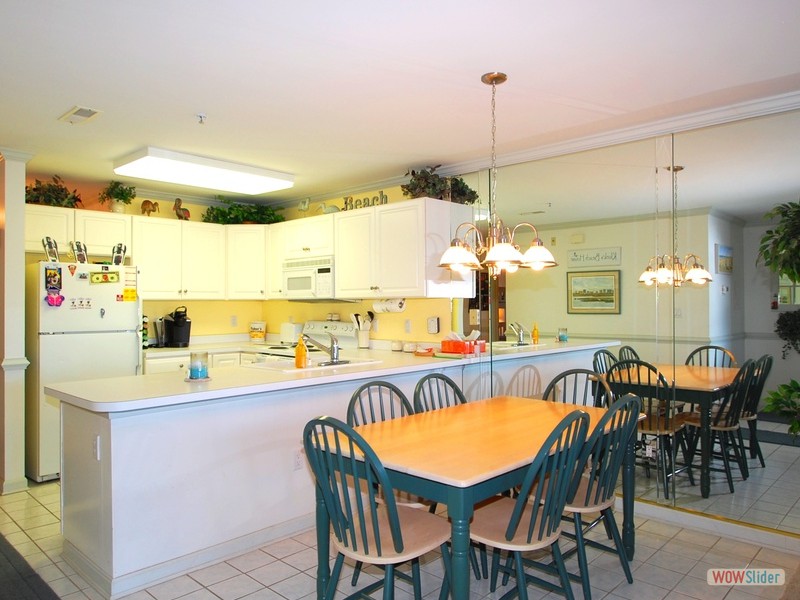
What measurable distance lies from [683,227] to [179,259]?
427cm

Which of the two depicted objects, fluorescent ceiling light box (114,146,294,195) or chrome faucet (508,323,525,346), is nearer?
fluorescent ceiling light box (114,146,294,195)

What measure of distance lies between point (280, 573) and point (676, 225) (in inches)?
121

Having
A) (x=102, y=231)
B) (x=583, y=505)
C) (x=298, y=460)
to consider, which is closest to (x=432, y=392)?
(x=298, y=460)

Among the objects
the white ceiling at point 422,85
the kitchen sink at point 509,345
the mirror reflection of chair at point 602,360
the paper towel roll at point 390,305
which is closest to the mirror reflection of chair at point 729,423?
the mirror reflection of chair at point 602,360

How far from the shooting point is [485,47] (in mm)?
2418

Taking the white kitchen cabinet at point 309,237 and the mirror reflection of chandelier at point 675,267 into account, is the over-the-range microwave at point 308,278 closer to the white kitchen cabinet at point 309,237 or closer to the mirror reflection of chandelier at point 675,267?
the white kitchen cabinet at point 309,237

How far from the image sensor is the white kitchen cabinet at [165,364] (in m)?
4.81

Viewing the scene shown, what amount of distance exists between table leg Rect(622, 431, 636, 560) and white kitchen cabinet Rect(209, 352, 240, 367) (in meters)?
3.81

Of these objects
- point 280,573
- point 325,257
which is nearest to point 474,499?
point 280,573

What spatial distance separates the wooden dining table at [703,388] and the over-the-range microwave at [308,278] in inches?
110

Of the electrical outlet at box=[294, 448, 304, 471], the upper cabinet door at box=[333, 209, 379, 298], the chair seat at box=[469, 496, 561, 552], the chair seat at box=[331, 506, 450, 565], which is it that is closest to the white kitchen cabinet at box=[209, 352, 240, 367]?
the upper cabinet door at box=[333, 209, 379, 298]

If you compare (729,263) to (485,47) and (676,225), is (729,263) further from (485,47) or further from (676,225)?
(485,47)

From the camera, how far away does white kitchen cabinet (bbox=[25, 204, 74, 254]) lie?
443 cm

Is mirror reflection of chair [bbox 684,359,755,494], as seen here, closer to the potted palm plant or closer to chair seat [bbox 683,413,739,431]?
chair seat [bbox 683,413,739,431]
